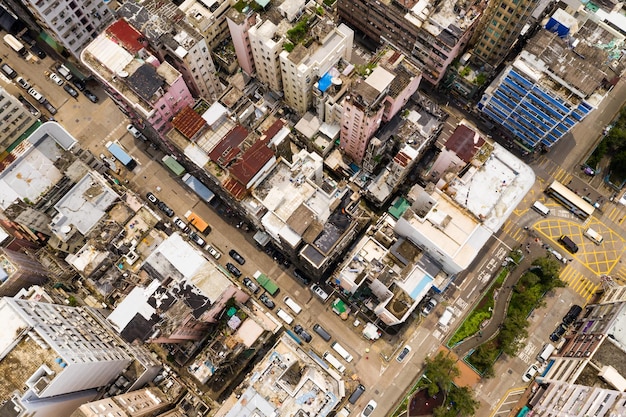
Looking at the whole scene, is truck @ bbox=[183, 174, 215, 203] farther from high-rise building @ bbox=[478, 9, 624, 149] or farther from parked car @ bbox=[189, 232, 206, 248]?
high-rise building @ bbox=[478, 9, 624, 149]

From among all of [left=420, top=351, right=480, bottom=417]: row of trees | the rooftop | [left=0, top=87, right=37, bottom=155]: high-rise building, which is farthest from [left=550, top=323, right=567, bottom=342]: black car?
[left=0, top=87, right=37, bottom=155]: high-rise building

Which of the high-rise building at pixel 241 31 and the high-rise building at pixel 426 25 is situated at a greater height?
the high-rise building at pixel 426 25

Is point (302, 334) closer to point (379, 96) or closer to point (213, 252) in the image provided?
point (213, 252)

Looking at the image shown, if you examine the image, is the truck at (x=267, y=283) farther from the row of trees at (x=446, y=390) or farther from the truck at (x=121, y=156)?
the truck at (x=121, y=156)

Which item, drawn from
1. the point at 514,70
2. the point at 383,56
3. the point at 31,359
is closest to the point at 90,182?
the point at 31,359

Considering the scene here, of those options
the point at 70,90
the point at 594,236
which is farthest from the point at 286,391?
the point at 70,90

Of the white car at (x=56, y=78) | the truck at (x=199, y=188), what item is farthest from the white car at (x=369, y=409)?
the white car at (x=56, y=78)
